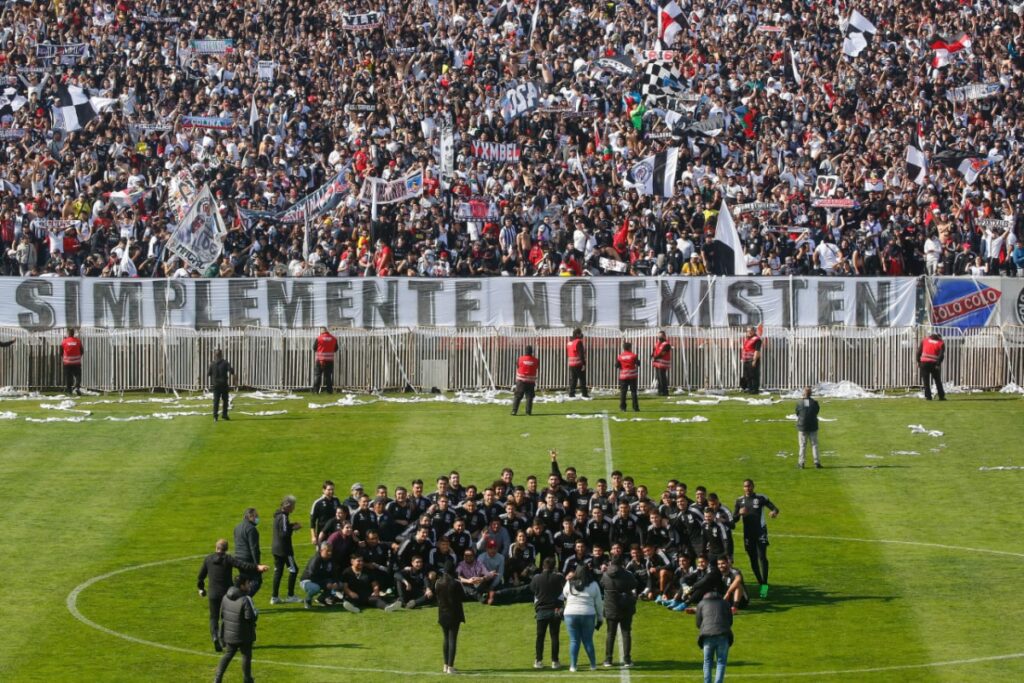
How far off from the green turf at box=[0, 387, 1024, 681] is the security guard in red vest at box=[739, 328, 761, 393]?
176cm

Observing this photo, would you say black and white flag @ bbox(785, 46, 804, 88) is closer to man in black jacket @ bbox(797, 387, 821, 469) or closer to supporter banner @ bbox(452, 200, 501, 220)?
supporter banner @ bbox(452, 200, 501, 220)

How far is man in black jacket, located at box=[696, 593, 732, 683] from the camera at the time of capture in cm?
2266

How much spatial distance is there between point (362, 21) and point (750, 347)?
841 inches

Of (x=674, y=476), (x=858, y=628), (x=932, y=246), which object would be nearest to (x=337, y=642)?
(x=858, y=628)

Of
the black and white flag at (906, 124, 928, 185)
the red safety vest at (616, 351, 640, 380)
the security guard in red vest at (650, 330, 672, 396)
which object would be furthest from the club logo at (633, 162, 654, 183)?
the red safety vest at (616, 351, 640, 380)

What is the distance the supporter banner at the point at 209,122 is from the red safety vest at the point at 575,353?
17.1 meters

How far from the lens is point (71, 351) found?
48375mm

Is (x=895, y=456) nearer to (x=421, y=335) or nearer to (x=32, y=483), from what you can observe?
(x=421, y=335)

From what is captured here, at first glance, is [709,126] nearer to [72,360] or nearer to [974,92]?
[974,92]

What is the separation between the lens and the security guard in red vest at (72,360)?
159ft

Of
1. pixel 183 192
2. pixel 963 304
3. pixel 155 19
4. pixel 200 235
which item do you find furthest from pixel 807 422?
pixel 155 19

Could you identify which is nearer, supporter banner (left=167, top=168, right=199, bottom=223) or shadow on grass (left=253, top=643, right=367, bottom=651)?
shadow on grass (left=253, top=643, right=367, bottom=651)

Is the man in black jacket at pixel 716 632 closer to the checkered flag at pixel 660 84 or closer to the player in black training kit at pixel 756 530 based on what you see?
the player in black training kit at pixel 756 530

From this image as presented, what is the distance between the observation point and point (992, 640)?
25875mm
